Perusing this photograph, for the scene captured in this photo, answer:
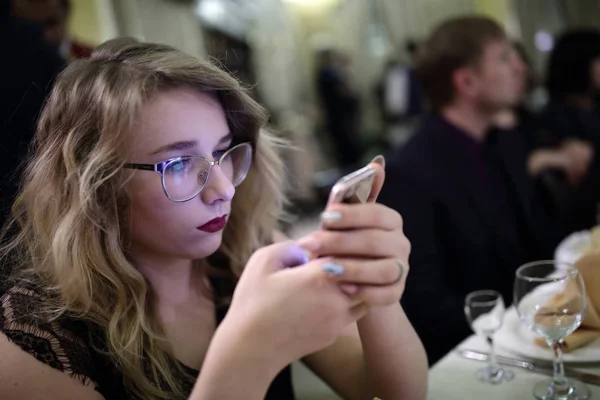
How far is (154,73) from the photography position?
846mm

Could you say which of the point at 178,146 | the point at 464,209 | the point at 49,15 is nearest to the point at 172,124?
the point at 178,146

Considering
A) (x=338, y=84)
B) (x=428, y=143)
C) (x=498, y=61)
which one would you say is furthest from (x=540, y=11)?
(x=428, y=143)

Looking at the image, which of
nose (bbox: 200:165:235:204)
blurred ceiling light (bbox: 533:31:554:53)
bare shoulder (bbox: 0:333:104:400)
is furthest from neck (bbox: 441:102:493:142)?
blurred ceiling light (bbox: 533:31:554:53)

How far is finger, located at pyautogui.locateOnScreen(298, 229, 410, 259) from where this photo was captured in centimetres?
60

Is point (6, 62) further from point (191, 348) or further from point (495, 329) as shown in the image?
point (495, 329)

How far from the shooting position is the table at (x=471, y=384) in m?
0.89

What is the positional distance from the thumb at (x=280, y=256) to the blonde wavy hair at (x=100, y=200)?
310mm

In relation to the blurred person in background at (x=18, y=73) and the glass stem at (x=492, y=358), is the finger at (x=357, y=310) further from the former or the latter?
the blurred person in background at (x=18, y=73)

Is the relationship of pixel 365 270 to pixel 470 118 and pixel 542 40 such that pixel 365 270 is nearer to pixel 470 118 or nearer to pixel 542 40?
pixel 470 118

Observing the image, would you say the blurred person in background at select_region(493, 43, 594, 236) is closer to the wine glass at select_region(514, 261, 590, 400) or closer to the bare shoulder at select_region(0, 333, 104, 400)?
the wine glass at select_region(514, 261, 590, 400)

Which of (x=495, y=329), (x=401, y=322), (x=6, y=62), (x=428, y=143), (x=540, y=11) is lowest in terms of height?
(x=495, y=329)

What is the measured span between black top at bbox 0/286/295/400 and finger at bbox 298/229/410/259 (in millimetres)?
458

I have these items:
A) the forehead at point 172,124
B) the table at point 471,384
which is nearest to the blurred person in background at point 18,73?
the forehead at point 172,124

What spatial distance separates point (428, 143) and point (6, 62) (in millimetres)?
1373
